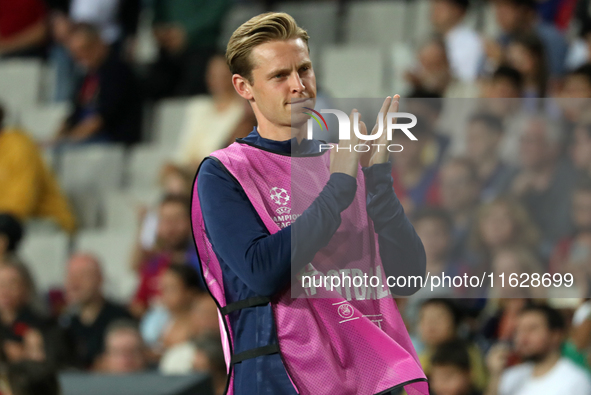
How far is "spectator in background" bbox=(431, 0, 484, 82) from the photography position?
16.2ft

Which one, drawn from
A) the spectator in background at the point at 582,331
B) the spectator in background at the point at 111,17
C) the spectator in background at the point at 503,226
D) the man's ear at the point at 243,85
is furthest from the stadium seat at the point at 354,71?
the man's ear at the point at 243,85

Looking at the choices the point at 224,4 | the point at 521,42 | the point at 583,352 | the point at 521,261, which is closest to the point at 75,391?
the point at 521,261

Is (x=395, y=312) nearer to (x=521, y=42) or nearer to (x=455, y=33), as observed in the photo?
(x=521, y=42)

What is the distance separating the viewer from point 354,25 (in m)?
6.27

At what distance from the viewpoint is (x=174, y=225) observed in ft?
15.9

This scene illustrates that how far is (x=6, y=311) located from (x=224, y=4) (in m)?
2.81

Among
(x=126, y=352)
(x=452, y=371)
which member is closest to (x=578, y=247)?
(x=452, y=371)

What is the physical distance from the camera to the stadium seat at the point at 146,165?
6051 mm

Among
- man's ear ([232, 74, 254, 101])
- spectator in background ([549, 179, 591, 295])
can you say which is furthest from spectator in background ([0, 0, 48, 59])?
man's ear ([232, 74, 254, 101])

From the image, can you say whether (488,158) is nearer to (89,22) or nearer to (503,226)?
(503,226)

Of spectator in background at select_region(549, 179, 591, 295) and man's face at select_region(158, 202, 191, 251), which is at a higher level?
spectator in background at select_region(549, 179, 591, 295)

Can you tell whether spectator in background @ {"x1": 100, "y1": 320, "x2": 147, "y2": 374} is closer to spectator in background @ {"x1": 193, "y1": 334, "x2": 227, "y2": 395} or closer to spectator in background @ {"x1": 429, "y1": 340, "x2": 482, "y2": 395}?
spectator in background @ {"x1": 193, "y1": 334, "x2": 227, "y2": 395}

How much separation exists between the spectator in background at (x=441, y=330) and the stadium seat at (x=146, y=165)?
9.61 feet

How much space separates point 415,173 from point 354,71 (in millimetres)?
3414
